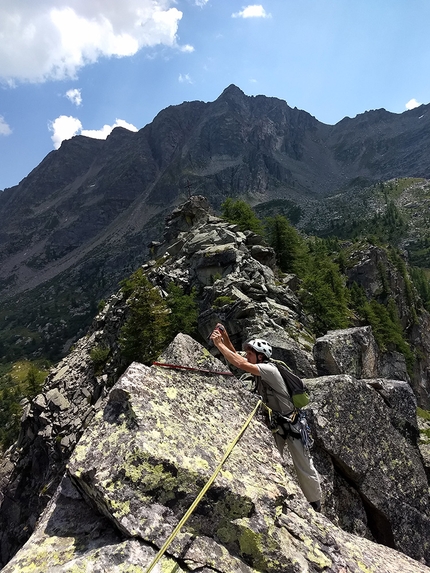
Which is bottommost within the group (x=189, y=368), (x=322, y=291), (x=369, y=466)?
(x=369, y=466)

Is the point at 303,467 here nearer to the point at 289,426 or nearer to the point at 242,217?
the point at 289,426

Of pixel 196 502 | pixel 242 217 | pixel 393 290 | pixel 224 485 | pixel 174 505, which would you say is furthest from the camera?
pixel 393 290

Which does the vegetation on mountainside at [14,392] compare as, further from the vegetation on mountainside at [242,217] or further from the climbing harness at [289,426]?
the climbing harness at [289,426]

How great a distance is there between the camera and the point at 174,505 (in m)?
5.61

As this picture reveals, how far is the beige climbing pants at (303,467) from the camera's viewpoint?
335 inches

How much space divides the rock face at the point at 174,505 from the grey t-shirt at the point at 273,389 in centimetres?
115

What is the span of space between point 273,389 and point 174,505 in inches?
148

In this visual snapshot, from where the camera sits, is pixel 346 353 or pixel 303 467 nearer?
pixel 303 467

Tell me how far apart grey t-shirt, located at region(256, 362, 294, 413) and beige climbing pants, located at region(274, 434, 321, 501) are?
740mm

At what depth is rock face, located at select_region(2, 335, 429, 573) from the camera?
515cm

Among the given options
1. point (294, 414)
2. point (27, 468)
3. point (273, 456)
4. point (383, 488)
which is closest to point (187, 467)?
point (273, 456)

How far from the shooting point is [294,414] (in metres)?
8.55

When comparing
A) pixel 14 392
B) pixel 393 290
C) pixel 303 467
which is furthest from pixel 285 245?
pixel 14 392

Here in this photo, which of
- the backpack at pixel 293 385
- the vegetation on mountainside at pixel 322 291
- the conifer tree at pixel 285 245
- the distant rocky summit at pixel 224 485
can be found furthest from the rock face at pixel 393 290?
the backpack at pixel 293 385
